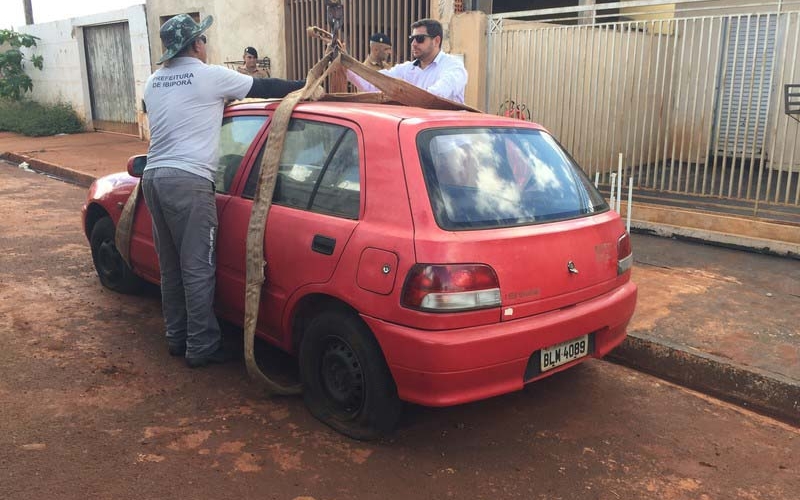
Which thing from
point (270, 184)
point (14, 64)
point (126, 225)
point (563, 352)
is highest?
point (14, 64)

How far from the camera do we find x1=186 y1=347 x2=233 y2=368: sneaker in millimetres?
3984

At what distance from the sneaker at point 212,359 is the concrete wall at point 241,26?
8.27 metres

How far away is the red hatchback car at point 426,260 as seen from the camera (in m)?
2.84

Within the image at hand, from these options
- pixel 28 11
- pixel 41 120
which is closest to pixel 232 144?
pixel 41 120

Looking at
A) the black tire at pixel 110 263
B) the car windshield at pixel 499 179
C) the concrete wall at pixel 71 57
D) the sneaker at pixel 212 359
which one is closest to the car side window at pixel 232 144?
the sneaker at pixel 212 359

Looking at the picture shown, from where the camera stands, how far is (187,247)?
151 inches

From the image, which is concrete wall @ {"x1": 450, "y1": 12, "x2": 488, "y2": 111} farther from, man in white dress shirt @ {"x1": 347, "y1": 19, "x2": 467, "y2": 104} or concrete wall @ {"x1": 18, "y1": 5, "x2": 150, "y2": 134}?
concrete wall @ {"x1": 18, "y1": 5, "x2": 150, "y2": 134}

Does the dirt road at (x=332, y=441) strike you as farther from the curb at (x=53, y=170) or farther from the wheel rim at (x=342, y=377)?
the curb at (x=53, y=170)

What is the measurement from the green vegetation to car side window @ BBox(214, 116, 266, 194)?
55.8 ft

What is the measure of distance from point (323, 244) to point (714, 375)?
2447mm

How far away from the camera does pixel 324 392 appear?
11.0ft

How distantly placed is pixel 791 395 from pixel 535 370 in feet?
5.36

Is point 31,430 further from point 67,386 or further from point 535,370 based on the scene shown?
point 535,370

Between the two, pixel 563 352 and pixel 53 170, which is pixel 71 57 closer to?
pixel 53 170
